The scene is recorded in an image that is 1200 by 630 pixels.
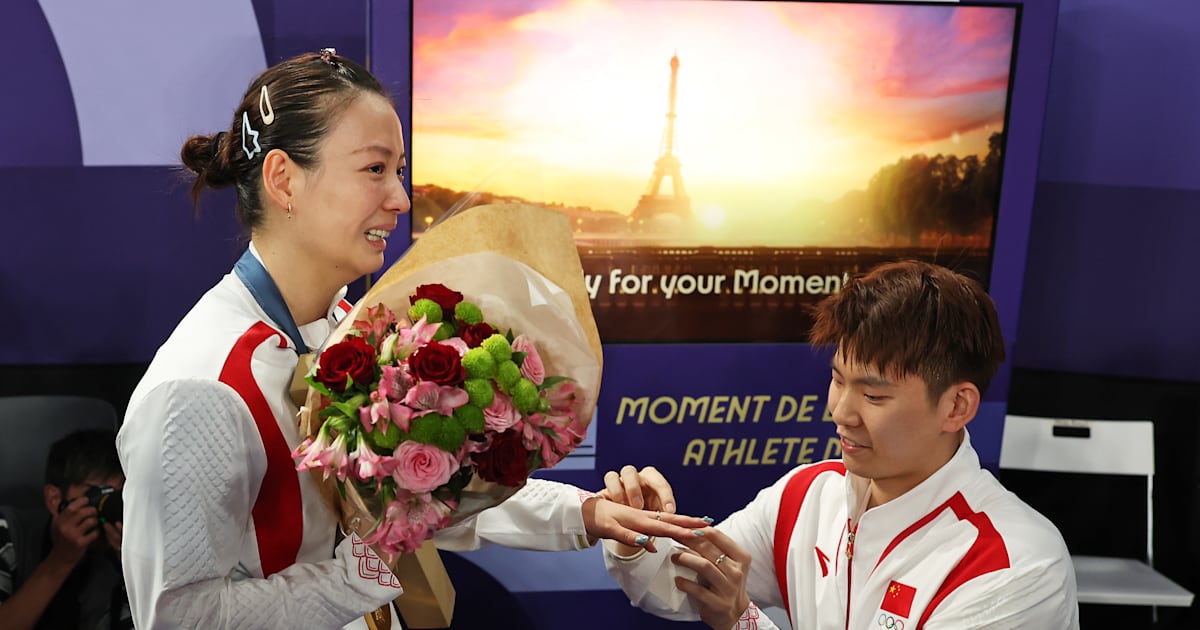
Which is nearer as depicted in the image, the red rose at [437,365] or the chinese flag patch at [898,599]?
the red rose at [437,365]

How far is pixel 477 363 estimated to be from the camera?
1553 millimetres

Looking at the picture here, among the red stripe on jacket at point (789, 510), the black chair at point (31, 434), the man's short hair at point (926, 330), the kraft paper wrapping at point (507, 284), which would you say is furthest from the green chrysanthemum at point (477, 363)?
the black chair at point (31, 434)

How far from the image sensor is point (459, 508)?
5.45 feet

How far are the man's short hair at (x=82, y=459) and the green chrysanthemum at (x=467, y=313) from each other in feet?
7.64

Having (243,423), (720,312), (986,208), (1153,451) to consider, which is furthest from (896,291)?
(1153,451)

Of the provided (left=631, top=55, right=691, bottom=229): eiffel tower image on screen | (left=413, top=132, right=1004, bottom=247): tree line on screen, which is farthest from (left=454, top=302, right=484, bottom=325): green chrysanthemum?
(left=413, top=132, right=1004, bottom=247): tree line on screen

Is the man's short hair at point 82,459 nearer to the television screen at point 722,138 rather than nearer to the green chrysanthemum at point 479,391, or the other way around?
the television screen at point 722,138

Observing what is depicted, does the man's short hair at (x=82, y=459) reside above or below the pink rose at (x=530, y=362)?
below

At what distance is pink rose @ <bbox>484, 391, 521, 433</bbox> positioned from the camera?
1553 millimetres

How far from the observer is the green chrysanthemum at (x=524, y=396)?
1582mm

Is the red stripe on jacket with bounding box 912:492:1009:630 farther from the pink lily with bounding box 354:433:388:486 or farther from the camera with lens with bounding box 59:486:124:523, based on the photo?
the camera with lens with bounding box 59:486:124:523

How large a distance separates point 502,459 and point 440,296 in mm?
259

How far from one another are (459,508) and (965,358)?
39.9 inches

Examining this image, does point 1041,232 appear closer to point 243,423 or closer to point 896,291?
point 896,291
